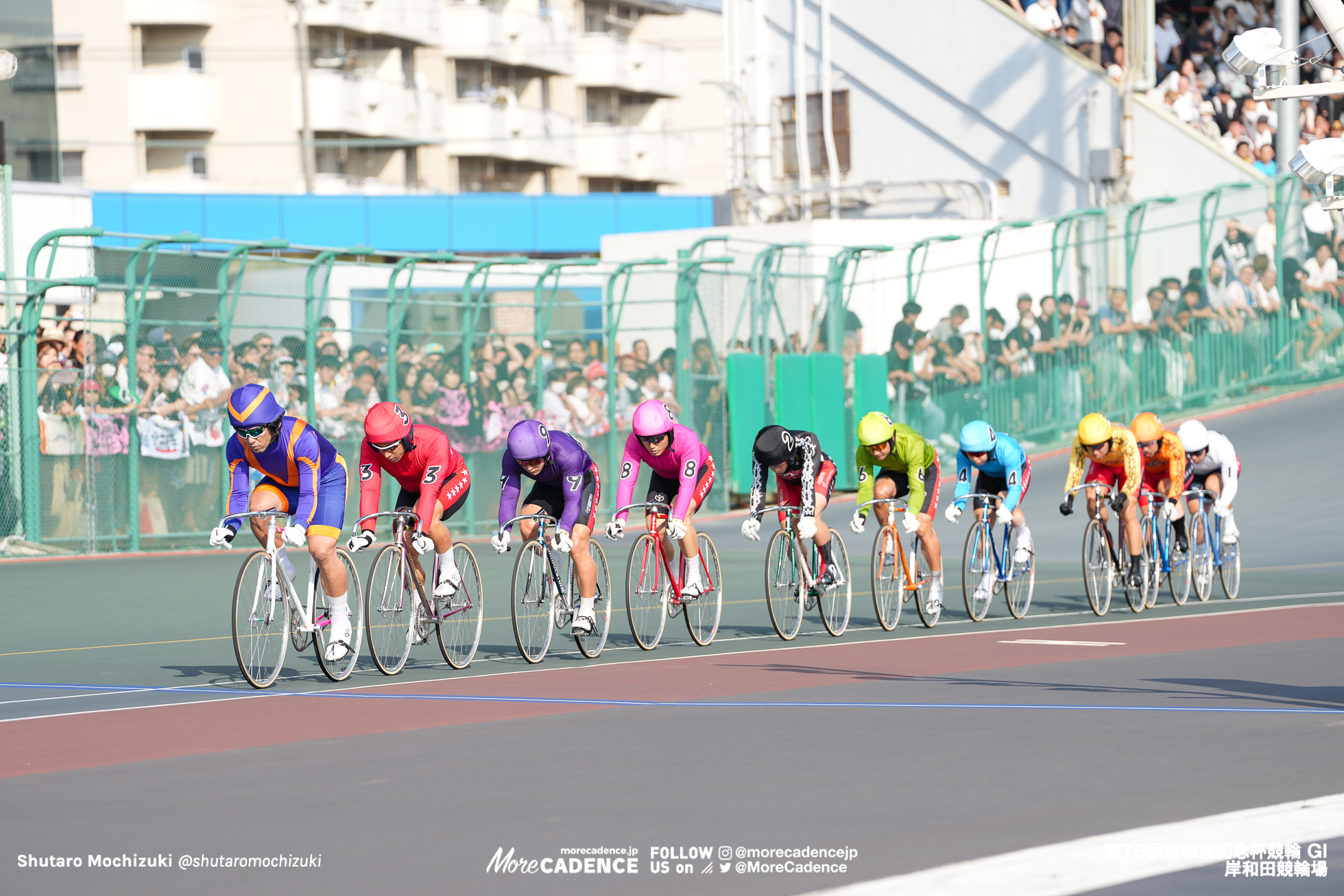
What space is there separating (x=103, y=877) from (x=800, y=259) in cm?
2112

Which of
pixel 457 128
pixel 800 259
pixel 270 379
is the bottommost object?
pixel 270 379

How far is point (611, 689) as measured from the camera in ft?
33.2

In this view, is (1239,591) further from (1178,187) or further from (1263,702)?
(1178,187)

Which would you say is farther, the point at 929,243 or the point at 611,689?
the point at 929,243

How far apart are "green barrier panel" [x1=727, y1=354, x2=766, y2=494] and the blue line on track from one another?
13.5 m

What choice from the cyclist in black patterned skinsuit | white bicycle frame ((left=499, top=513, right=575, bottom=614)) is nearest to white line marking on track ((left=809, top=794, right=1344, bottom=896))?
white bicycle frame ((left=499, top=513, right=575, bottom=614))

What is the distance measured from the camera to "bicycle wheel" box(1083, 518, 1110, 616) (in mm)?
14250

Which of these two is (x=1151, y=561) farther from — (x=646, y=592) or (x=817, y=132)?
(x=817, y=132)

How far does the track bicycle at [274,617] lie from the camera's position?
9.95m

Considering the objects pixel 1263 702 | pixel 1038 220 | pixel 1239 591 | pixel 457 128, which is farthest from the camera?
pixel 457 128

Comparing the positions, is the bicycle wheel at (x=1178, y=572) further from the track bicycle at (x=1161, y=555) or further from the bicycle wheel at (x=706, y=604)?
the bicycle wheel at (x=706, y=604)

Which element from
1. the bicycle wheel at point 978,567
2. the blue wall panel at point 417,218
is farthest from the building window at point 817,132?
the bicycle wheel at point 978,567

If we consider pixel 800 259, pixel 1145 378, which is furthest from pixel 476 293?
pixel 1145 378

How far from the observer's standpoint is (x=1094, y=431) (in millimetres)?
14008
